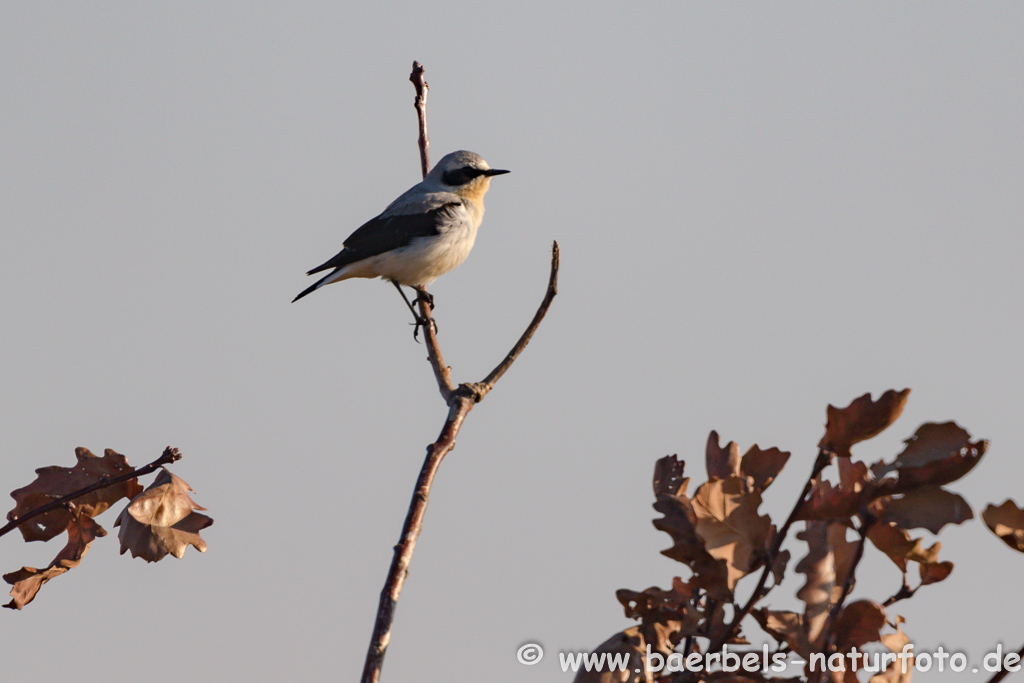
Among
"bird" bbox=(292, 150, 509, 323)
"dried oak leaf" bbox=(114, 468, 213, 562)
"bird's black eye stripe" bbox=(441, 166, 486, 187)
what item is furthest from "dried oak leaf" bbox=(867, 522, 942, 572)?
"bird's black eye stripe" bbox=(441, 166, 486, 187)

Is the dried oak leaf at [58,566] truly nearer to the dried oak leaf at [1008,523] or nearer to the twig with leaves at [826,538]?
the twig with leaves at [826,538]

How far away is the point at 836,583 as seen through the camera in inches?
70.6

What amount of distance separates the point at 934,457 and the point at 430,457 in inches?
49.7

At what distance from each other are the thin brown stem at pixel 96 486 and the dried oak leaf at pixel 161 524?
59 millimetres

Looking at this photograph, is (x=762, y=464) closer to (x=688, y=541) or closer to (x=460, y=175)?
(x=688, y=541)

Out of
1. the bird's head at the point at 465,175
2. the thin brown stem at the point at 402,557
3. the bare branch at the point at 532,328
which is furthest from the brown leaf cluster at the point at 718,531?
the bird's head at the point at 465,175

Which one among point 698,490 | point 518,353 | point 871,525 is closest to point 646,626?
point 698,490

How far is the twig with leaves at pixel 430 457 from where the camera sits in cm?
199

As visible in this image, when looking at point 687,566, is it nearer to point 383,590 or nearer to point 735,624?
point 735,624

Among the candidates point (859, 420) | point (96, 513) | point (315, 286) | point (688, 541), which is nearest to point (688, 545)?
point (688, 541)

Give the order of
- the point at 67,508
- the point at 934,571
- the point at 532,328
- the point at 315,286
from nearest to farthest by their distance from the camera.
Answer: the point at 934,571 < the point at 67,508 < the point at 532,328 < the point at 315,286

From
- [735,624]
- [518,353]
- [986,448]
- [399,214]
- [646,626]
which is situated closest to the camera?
[986,448]

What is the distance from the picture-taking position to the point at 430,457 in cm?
256

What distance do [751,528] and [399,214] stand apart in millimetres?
9202
